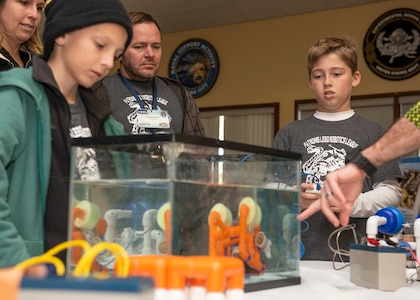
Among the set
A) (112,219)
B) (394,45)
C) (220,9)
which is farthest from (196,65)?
(112,219)

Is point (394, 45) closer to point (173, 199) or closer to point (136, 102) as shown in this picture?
point (136, 102)

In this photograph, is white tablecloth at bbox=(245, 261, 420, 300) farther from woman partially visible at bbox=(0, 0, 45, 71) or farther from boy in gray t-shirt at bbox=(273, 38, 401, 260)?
woman partially visible at bbox=(0, 0, 45, 71)

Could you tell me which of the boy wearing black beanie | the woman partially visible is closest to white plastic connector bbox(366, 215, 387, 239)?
the boy wearing black beanie

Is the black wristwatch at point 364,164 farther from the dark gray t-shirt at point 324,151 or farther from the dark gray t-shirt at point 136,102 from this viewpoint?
the dark gray t-shirt at point 136,102

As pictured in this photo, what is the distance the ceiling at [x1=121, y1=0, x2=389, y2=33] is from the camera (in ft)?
19.7

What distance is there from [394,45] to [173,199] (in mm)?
5292

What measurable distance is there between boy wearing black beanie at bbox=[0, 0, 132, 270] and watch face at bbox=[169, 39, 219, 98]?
5.50m

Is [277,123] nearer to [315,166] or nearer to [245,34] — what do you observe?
[245,34]

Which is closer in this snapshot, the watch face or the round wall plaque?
the round wall plaque

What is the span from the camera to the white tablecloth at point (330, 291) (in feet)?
3.58

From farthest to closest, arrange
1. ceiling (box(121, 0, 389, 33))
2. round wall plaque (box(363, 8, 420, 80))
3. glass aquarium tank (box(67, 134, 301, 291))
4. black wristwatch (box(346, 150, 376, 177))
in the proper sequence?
ceiling (box(121, 0, 389, 33)) < round wall plaque (box(363, 8, 420, 80)) < black wristwatch (box(346, 150, 376, 177)) < glass aquarium tank (box(67, 134, 301, 291))

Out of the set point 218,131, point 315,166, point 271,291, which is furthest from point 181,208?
point 218,131

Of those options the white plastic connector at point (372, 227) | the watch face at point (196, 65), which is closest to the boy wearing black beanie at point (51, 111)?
the white plastic connector at point (372, 227)

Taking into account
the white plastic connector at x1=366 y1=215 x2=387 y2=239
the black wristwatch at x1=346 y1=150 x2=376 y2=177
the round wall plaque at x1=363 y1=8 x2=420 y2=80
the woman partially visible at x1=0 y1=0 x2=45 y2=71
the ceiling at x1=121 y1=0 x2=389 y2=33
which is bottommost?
the white plastic connector at x1=366 y1=215 x2=387 y2=239
